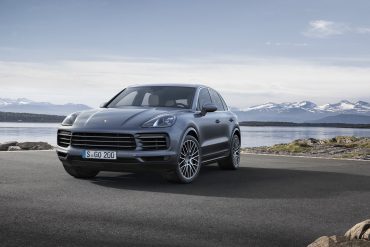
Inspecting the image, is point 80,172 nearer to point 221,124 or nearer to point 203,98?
point 203,98

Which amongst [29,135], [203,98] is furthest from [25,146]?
[29,135]

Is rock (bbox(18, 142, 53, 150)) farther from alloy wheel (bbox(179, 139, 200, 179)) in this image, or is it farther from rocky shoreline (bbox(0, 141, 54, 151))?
alloy wheel (bbox(179, 139, 200, 179))

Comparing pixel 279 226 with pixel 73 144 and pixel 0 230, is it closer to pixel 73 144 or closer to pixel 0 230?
pixel 0 230

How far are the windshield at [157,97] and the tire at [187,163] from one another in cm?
79

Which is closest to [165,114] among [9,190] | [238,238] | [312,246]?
[9,190]

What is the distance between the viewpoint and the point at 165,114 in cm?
870

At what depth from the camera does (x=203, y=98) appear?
404 inches

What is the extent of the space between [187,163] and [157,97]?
1.52m

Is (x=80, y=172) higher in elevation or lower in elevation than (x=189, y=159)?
lower

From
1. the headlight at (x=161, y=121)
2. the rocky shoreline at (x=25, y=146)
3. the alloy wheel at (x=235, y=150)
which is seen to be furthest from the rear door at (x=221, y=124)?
the rocky shoreline at (x=25, y=146)

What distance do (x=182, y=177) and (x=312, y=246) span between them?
4.60 m

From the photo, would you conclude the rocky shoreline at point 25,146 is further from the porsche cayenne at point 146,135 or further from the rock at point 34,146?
the porsche cayenne at point 146,135

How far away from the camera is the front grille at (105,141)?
328 inches

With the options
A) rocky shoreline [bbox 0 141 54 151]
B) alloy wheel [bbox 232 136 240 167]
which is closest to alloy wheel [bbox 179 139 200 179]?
alloy wheel [bbox 232 136 240 167]
